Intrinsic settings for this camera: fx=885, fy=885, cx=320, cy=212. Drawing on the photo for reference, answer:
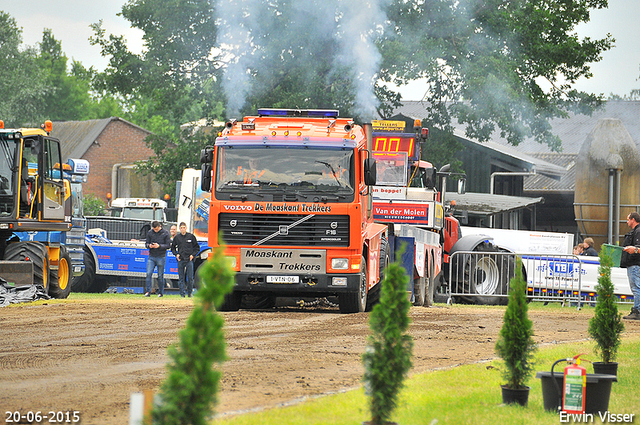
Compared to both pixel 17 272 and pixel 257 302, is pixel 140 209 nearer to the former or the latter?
pixel 17 272

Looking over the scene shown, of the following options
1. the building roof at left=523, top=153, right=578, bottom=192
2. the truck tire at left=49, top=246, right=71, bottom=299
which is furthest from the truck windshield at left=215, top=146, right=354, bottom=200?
the building roof at left=523, top=153, right=578, bottom=192

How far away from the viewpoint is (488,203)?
108ft

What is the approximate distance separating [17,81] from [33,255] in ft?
167

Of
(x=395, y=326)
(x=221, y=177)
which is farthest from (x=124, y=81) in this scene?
(x=395, y=326)

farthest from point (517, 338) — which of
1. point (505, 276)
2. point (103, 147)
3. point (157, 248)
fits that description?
point (103, 147)

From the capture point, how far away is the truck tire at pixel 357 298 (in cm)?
1473

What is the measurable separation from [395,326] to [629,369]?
4.91 m

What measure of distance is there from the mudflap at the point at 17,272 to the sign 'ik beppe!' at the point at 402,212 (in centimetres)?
713

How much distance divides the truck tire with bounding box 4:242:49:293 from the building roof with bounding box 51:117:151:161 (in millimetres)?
41829

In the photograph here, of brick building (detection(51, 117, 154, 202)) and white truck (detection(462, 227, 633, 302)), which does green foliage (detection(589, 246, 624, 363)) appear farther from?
brick building (detection(51, 117, 154, 202))

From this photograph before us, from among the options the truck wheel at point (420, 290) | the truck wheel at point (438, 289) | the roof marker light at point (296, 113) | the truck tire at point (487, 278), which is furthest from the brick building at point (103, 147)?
the roof marker light at point (296, 113)

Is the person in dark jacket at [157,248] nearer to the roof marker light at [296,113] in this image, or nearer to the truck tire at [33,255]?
the truck tire at [33,255]

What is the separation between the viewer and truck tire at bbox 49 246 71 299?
19.2m

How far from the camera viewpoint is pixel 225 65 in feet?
104
